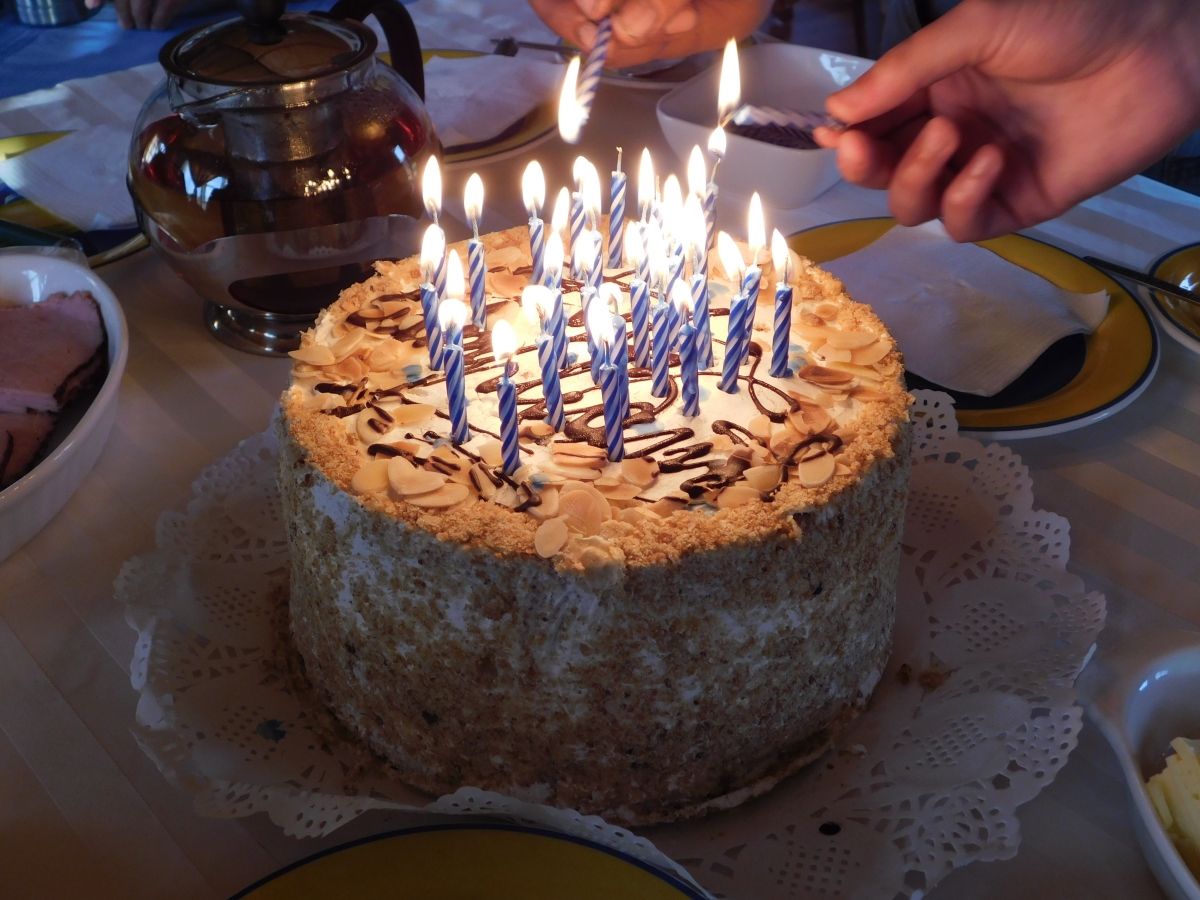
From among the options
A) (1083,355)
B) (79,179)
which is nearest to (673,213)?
(1083,355)

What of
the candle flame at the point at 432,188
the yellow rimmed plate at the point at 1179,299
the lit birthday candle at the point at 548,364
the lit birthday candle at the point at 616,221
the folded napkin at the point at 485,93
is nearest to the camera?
the lit birthday candle at the point at 548,364

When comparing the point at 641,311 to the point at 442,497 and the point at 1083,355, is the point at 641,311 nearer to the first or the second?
the point at 442,497

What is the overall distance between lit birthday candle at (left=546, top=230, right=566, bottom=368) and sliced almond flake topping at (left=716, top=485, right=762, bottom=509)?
256mm

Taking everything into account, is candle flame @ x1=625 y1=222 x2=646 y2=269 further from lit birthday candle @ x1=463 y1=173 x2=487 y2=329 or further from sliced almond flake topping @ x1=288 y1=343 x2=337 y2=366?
sliced almond flake topping @ x1=288 y1=343 x2=337 y2=366

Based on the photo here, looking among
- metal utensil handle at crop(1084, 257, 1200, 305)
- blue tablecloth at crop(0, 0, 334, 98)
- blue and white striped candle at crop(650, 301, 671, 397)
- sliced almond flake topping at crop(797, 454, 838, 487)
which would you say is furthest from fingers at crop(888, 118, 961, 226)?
blue tablecloth at crop(0, 0, 334, 98)

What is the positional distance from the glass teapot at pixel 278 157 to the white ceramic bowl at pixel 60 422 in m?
0.15

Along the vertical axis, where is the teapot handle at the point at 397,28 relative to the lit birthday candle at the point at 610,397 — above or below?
above

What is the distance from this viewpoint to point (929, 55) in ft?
4.58

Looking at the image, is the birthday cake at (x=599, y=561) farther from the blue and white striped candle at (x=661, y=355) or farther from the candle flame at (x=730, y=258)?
the candle flame at (x=730, y=258)

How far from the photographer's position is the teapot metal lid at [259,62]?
57.9 inches

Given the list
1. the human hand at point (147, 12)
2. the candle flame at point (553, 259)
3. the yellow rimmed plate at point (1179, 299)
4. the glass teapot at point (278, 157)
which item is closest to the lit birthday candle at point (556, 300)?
the candle flame at point (553, 259)

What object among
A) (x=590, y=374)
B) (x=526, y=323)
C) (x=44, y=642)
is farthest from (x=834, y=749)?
(x=44, y=642)

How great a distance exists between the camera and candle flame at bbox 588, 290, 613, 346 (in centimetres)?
111

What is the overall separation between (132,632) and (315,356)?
0.44 m
